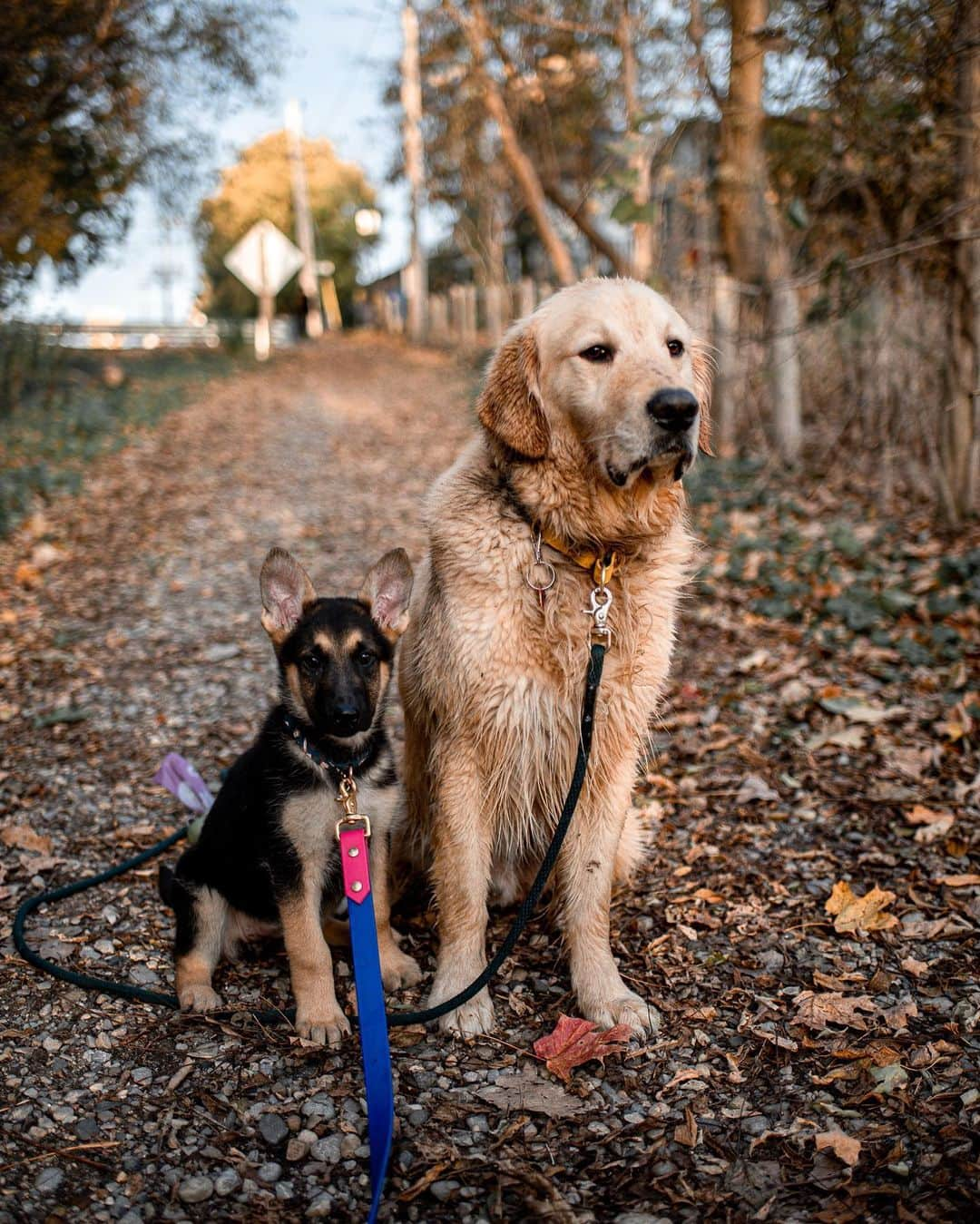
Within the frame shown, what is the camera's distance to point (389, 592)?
3.47m

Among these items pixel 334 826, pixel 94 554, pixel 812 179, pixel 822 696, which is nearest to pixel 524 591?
pixel 334 826

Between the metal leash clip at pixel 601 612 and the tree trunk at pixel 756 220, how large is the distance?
23.0 feet

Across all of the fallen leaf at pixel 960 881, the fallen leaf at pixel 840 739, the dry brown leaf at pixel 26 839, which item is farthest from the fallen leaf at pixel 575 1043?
the dry brown leaf at pixel 26 839

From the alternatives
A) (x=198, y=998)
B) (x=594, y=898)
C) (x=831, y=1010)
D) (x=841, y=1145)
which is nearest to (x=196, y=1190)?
(x=198, y=998)

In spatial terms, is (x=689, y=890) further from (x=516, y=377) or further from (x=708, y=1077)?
(x=516, y=377)

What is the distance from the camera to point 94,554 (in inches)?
372

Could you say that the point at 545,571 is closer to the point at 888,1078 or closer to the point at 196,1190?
the point at 888,1078

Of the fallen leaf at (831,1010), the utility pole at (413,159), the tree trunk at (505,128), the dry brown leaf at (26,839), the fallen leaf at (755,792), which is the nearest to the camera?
the fallen leaf at (831,1010)

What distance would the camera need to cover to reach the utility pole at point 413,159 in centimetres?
2516

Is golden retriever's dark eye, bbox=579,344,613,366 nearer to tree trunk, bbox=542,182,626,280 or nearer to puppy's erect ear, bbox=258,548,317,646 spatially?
puppy's erect ear, bbox=258,548,317,646

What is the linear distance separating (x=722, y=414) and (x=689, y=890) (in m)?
8.20

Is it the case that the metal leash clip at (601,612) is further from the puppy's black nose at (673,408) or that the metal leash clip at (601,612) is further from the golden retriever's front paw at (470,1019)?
the golden retriever's front paw at (470,1019)

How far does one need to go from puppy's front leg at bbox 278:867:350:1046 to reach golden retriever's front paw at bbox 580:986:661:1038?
2.75ft

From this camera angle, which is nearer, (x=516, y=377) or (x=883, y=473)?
(x=516, y=377)
